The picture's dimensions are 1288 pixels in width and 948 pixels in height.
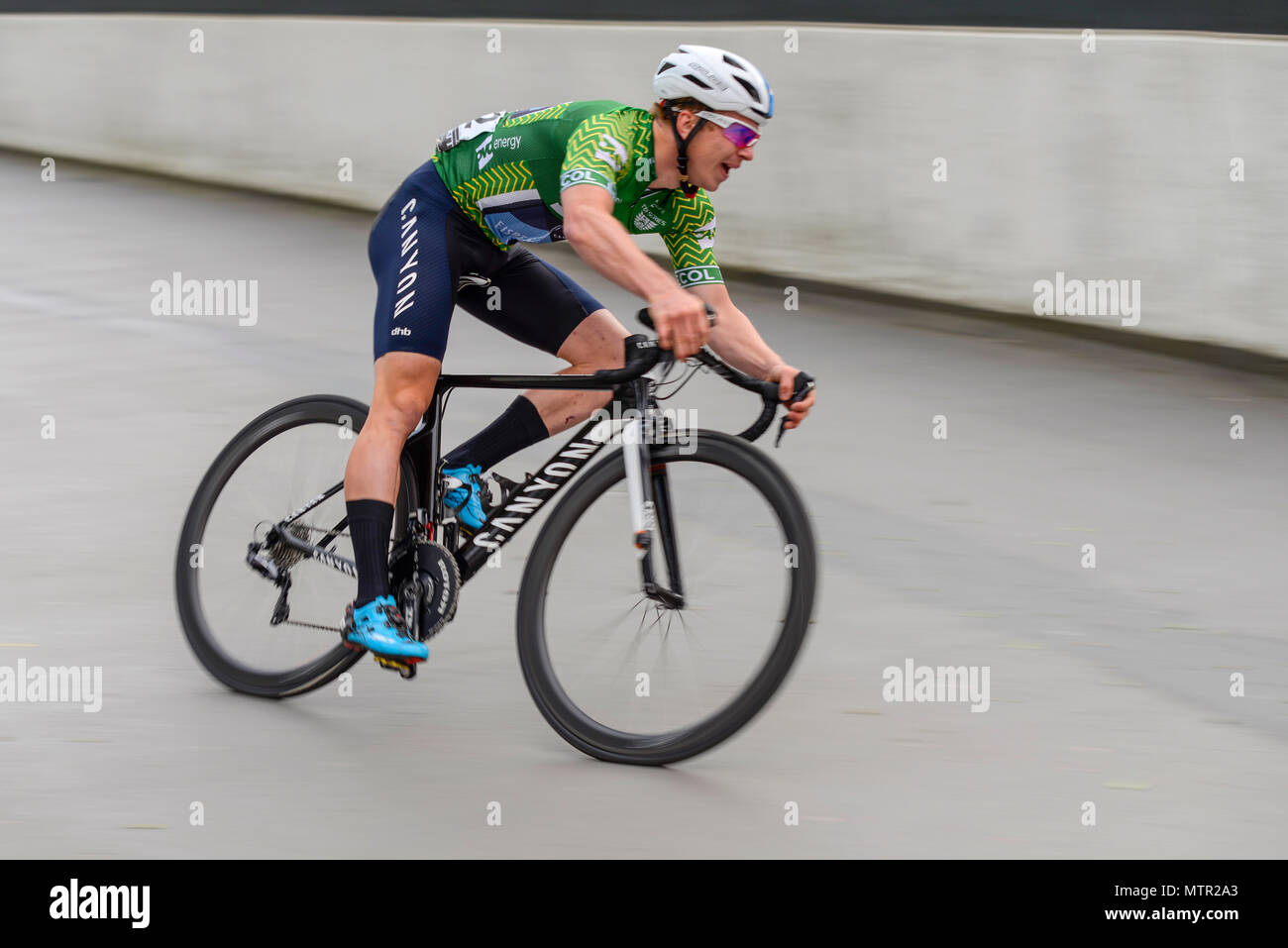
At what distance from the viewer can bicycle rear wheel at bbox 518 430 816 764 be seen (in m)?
4.48

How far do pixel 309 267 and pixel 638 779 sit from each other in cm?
741

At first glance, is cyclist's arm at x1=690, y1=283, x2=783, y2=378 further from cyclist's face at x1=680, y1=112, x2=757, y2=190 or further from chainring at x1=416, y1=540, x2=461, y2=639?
chainring at x1=416, y1=540, x2=461, y2=639

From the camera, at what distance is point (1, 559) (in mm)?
6262

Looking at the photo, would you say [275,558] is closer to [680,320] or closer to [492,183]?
[492,183]

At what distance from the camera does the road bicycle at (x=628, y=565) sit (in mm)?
4512

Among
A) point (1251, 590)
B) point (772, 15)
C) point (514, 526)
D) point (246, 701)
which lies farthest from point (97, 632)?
point (772, 15)

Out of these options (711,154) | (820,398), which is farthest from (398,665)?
(820,398)

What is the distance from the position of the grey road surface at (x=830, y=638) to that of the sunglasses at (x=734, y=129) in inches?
64.9

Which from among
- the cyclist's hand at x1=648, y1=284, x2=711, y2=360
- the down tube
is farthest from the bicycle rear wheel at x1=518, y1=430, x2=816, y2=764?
the cyclist's hand at x1=648, y1=284, x2=711, y2=360

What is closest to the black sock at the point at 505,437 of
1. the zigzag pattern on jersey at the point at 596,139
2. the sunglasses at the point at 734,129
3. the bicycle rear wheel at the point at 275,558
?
the bicycle rear wheel at the point at 275,558

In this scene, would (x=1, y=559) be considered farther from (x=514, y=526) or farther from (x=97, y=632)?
(x=514, y=526)

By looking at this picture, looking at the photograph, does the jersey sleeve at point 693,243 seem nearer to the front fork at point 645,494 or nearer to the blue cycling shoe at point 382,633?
the front fork at point 645,494

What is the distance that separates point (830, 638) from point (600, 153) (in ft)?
6.46

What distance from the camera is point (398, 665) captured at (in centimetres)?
479
